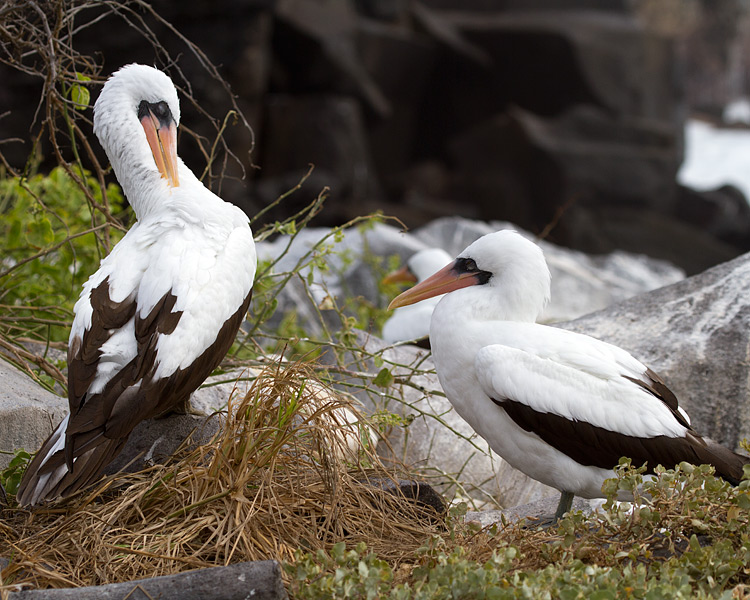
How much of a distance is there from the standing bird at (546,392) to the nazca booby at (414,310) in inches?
76.9

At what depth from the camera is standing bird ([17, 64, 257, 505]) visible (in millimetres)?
2812

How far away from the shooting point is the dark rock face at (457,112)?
39.9ft

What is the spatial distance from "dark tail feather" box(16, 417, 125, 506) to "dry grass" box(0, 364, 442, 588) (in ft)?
0.33

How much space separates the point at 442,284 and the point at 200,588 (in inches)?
64.0

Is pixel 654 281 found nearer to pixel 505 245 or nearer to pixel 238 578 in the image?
pixel 505 245

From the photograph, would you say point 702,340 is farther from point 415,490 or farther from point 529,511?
point 415,490

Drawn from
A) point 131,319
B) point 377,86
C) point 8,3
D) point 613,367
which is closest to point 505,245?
point 613,367

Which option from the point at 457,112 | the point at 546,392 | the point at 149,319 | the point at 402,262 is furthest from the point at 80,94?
the point at 457,112

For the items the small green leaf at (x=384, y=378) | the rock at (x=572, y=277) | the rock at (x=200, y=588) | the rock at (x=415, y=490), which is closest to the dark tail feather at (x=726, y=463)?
the rock at (x=415, y=490)

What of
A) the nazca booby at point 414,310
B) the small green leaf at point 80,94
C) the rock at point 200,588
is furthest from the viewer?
the nazca booby at point 414,310

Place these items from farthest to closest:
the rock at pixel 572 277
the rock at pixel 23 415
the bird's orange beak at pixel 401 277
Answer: the rock at pixel 572 277, the bird's orange beak at pixel 401 277, the rock at pixel 23 415

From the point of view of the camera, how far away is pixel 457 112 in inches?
766

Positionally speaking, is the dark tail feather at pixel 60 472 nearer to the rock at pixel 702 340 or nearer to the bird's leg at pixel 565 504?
the bird's leg at pixel 565 504

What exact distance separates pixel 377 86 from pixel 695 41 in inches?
587
